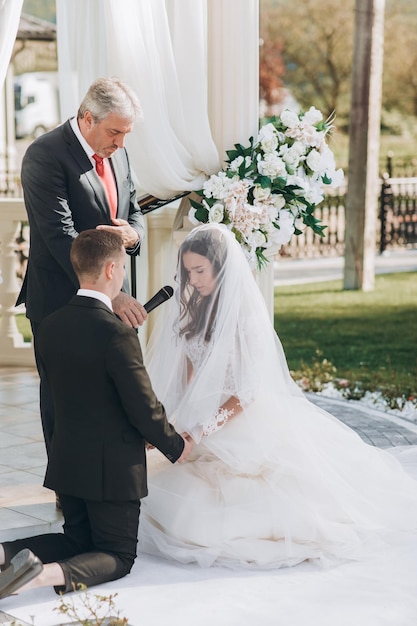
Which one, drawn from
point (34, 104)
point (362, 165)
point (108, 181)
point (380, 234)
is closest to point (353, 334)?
point (362, 165)

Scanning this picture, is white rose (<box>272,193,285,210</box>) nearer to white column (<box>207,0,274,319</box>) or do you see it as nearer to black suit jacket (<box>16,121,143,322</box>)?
white column (<box>207,0,274,319</box>)

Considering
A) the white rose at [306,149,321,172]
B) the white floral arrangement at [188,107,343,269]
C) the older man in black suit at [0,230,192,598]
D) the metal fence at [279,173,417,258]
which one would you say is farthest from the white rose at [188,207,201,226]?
the metal fence at [279,173,417,258]

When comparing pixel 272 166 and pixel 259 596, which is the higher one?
pixel 272 166

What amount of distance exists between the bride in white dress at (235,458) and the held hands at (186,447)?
2cm

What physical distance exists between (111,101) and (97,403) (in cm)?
119

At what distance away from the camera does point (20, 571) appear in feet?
11.4

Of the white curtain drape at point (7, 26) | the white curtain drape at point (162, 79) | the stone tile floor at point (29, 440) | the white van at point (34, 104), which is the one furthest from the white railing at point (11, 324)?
the white van at point (34, 104)

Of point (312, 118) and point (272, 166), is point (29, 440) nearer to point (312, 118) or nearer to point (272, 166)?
point (272, 166)

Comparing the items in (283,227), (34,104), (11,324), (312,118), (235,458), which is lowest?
(11,324)

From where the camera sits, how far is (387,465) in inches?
187

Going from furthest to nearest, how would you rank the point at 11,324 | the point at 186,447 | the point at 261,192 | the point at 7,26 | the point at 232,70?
the point at 11,324, the point at 232,70, the point at 261,192, the point at 7,26, the point at 186,447

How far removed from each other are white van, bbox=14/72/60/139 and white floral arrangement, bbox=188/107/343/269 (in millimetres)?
27487

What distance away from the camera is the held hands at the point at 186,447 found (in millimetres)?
4004

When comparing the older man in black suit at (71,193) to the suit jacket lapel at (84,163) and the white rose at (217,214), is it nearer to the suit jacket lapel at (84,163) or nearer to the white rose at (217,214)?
the suit jacket lapel at (84,163)
